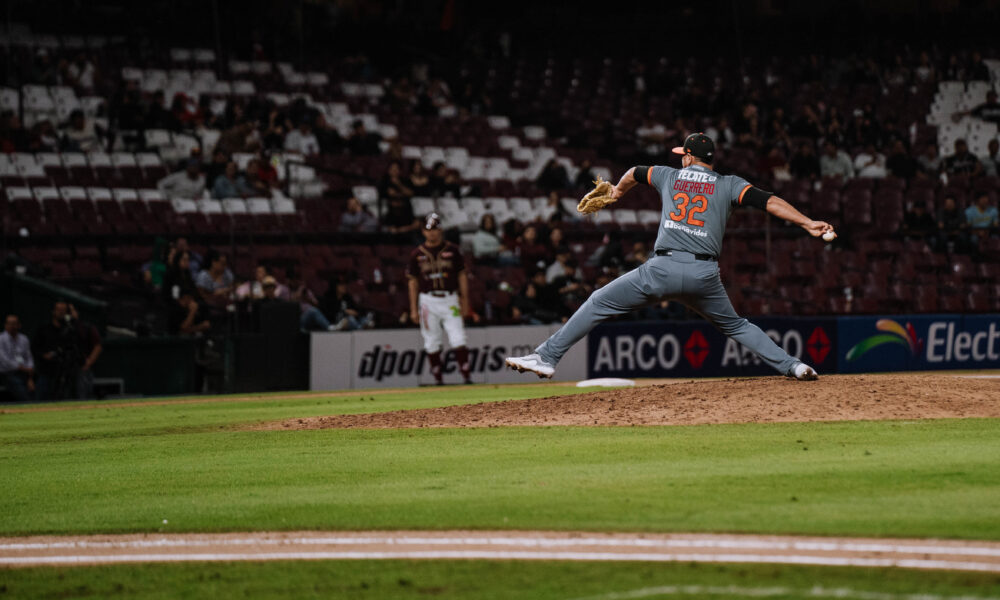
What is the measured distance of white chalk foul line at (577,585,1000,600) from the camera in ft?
15.5

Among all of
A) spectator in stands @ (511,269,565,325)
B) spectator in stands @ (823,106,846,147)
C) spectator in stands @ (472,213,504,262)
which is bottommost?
spectator in stands @ (511,269,565,325)

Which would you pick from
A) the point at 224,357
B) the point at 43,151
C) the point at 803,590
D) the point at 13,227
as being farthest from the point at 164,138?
the point at 803,590

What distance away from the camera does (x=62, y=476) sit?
360 inches

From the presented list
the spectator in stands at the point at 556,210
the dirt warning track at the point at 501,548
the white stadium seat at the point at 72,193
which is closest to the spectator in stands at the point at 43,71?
the white stadium seat at the point at 72,193

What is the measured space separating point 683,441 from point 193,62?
21280mm

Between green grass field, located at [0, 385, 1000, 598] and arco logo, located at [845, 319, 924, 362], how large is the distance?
42.4 ft

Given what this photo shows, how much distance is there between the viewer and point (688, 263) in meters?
10.7

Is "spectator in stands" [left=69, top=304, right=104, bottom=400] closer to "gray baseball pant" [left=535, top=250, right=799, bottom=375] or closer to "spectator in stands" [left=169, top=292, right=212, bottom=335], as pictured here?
"spectator in stands" [left=169, top=292, right=212, bottom=335]

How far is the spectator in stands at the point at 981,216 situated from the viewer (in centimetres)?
2547

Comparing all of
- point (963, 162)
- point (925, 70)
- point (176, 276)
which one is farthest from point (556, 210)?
point (925, 70)

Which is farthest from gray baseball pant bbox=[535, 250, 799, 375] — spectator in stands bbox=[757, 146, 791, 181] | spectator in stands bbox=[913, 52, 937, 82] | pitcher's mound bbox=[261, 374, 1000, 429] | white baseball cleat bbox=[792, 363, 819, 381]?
spectator in stands bbox=[913, 52, 937, 82]

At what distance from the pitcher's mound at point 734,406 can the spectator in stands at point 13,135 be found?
12.5m

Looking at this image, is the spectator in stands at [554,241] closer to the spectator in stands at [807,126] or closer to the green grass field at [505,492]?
the spectator in stands at [807,126]

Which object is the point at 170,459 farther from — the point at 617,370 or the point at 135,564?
the point at 617,370
